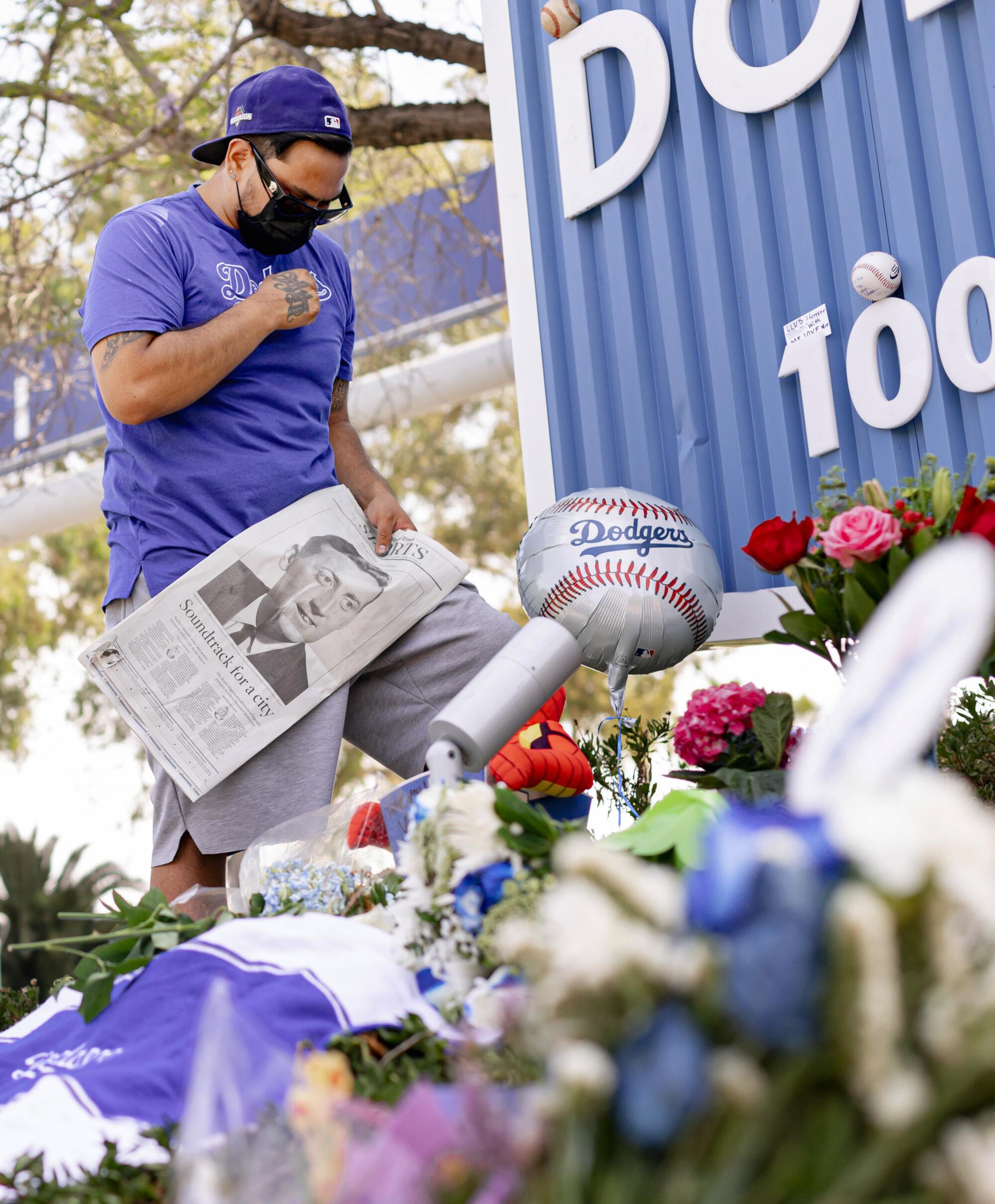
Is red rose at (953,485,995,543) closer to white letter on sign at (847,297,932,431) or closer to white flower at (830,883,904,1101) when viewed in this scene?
white letter on sign at (847,297,932,431)

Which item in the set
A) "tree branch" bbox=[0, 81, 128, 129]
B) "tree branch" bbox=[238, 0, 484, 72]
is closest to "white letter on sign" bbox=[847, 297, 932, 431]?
"tree branch" bbox=[238, 0, 484, 72]

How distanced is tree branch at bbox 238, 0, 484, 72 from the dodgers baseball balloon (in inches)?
102

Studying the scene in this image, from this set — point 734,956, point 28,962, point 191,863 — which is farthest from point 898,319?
point 28,962

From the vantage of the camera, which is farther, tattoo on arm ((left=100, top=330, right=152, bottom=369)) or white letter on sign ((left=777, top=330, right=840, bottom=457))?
white letter on sign ((left=777, top=330, right=840, bottom=457))

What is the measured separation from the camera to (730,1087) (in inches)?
21.4

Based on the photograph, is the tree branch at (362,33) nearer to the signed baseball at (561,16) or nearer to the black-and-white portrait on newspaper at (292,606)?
the signed baseball at (561,16)

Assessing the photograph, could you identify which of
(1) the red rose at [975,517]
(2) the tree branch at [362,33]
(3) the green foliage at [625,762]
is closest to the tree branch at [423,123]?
(2) the tree branch at [362,33]

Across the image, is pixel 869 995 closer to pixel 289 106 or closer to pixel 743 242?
pixel 289 106

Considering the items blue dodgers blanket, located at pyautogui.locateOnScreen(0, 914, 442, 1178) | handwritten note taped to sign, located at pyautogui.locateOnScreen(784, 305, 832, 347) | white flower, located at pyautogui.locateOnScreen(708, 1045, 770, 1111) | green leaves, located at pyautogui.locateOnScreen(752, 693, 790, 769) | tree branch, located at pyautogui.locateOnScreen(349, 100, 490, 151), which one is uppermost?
tree branch, located at pyautogui.locateOnScreen(349, 100, 490, 151)

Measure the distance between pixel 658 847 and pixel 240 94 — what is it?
1.80 metres

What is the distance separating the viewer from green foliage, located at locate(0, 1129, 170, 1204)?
0.95 m

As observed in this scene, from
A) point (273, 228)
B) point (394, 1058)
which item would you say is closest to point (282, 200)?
point (273, 228)

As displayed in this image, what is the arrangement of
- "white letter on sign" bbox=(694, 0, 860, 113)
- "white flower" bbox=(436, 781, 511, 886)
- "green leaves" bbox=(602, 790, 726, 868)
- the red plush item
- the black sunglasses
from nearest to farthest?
1. "white flower" bbox=(436, 781, 511, 886)
2. "green leaves" bbox=(602, 790, 726, 868)
3. the red plush item
4. the black sunglasses
5. "white letter on sign" bbox=(694, 0, 860, 113)

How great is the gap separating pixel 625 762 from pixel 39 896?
4.54 m
